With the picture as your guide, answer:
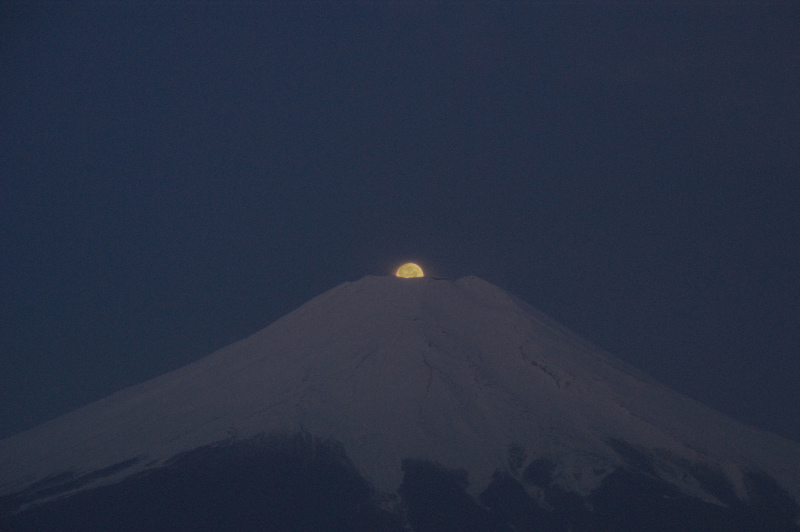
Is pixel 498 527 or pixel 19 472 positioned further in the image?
pixel 19 472

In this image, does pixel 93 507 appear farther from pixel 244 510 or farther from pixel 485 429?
pixel 485 429

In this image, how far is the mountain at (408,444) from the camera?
41.4 meters

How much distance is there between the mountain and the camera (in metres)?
41.4

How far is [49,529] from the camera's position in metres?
40.8

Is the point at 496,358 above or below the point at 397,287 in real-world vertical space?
below

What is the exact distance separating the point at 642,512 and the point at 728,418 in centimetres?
1834

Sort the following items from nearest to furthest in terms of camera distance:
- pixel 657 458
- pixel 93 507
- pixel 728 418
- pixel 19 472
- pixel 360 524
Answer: pixel 360 524, pixel 93 507, pixel 657 458, pixel 19 472, pixel 728 418

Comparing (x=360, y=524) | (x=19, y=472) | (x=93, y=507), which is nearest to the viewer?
(x=360, y=524)

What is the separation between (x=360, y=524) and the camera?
39438 mm

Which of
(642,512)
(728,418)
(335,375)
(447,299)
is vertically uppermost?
(447,299)

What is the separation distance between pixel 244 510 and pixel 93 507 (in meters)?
7.65

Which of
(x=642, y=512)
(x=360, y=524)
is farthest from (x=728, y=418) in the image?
(x=360, y=524)

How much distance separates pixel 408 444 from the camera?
147 feet

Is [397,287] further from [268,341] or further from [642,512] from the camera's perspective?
[642,512]
